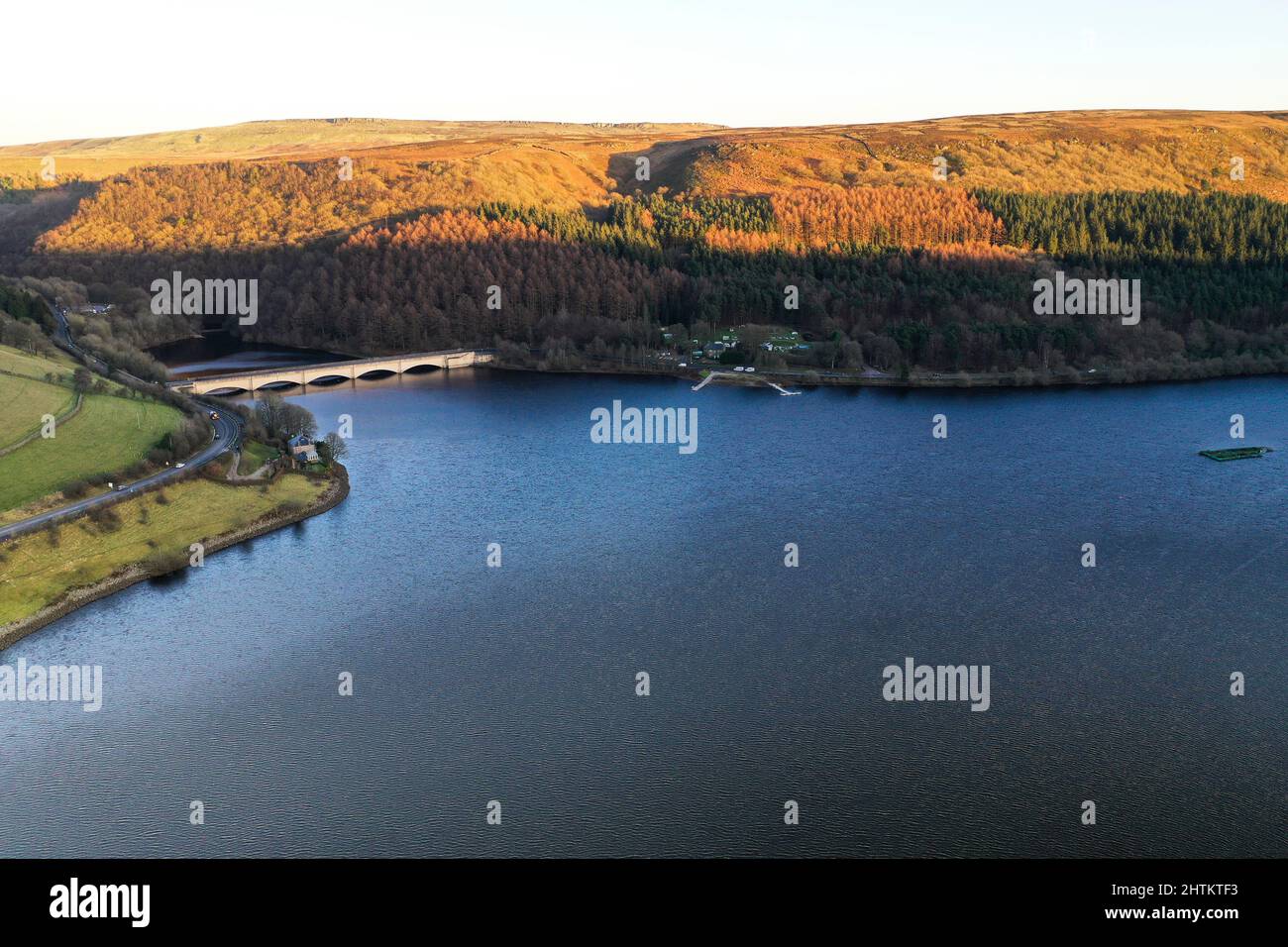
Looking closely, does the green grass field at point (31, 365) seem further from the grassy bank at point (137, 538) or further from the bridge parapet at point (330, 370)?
the grassy bank at point (137, 538)

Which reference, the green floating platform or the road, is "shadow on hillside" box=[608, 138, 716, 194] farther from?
the green floating platform

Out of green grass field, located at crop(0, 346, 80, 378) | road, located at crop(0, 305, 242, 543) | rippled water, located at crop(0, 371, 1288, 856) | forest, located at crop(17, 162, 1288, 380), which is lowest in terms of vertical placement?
rippled water, located at crop(0, 371, 1288, 856)

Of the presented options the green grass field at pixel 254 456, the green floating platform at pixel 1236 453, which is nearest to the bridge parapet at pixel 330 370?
the green grass field at pixel 254 456

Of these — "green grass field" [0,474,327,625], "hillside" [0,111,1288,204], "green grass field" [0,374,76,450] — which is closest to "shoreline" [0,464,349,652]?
"green grass field" [0,474,327,625]

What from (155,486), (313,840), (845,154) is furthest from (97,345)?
(845,154)

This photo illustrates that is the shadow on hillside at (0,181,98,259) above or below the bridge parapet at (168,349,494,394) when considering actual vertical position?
above
